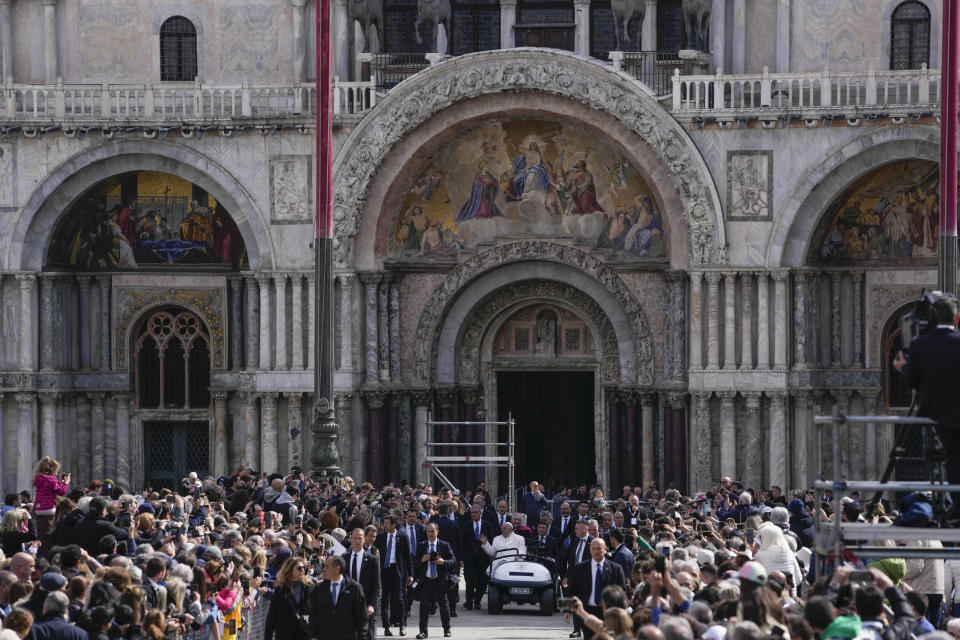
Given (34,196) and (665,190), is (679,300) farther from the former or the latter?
(34,196)

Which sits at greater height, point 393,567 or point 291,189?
point 291,189

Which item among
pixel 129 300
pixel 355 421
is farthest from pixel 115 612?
pixel 129 300

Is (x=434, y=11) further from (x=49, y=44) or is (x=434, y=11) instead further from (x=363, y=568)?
(x=363, y=568)

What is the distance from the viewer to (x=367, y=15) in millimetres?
40812

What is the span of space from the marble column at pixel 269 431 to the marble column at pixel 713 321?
9418mm

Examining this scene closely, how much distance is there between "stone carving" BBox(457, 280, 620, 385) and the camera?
→ 1615 inches

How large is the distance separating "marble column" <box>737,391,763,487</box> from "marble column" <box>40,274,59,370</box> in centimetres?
1528

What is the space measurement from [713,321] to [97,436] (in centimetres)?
1443

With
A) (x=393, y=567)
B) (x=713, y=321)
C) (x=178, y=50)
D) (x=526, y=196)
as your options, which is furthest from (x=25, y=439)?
(x=393, y=567)

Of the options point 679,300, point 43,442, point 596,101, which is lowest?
point 43,442

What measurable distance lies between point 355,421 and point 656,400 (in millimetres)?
6597

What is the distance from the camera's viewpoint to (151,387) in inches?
1671

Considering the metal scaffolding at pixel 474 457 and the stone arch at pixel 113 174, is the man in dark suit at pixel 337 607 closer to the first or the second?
the metal scaffolding at pixel 474 457

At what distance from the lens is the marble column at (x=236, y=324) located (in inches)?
1638
